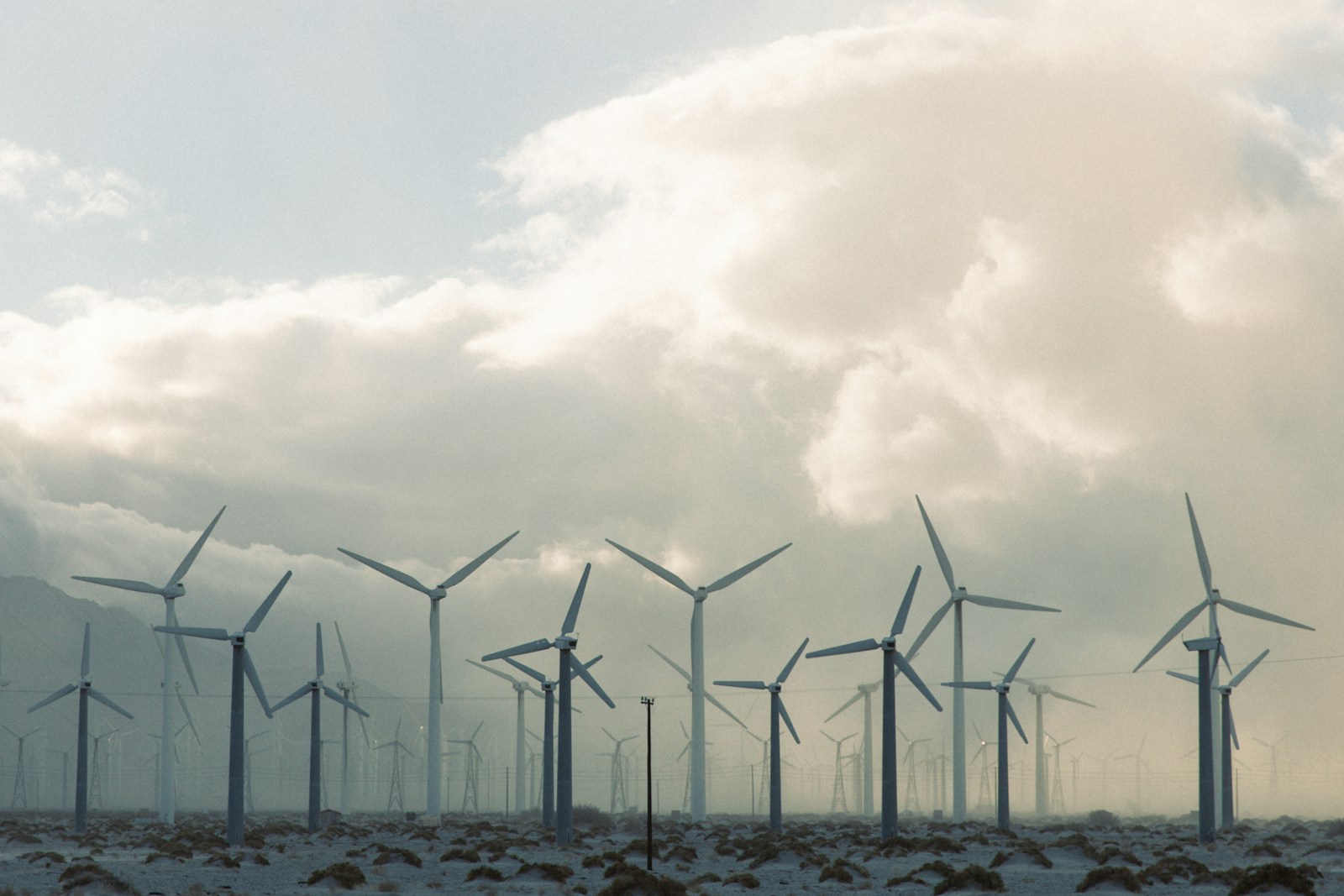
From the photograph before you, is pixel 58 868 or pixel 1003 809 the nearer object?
pixel 58 868

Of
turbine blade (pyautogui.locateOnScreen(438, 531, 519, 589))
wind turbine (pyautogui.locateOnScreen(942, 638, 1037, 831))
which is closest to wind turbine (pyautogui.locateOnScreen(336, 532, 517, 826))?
turbine blade (pyautogui.locateOnScreen(438, 531, 519, 589))

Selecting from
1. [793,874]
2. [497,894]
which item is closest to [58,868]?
[497,894]

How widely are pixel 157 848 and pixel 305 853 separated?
29.7 feet

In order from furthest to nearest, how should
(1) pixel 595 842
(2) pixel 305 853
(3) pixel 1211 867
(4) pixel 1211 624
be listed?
(4) pixel 1211 624 → (1) pixel 595 842 → (2) pixel 305 853 → (3) pixel 1211 867

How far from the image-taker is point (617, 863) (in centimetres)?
6669

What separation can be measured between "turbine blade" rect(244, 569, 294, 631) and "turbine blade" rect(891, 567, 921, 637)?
44679mm

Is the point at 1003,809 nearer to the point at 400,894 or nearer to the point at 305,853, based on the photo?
the point at 305,853

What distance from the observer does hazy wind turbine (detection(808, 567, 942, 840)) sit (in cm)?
9025

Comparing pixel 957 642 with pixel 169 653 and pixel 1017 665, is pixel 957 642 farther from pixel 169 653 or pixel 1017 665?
pixel 169 653

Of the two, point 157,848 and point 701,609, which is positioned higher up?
point 701,609

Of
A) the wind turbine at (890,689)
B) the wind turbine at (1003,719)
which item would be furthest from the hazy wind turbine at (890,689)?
the wind turbine at (1003,719)

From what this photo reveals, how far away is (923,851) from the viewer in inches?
3204

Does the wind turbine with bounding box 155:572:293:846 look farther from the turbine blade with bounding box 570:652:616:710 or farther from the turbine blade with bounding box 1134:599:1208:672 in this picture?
the turbine blade with bounding box 1134:599:1208:672

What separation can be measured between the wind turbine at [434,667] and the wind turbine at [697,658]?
1581 cm
